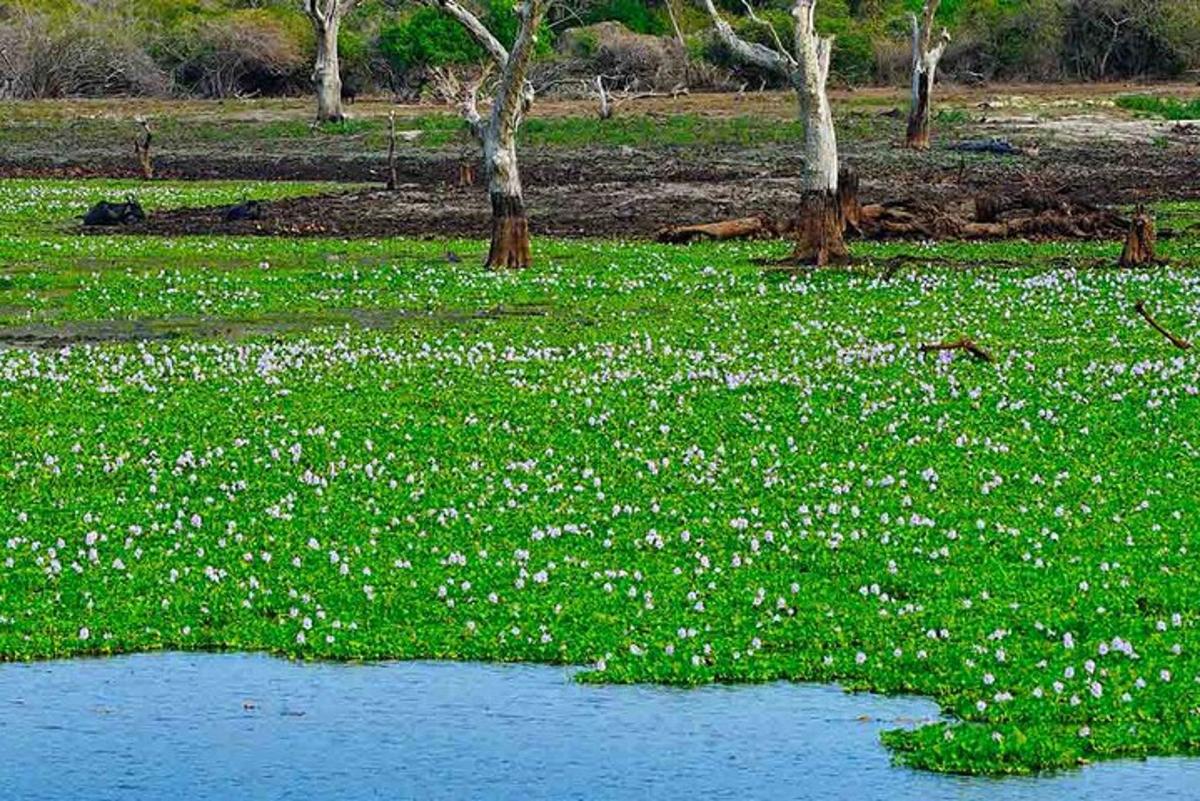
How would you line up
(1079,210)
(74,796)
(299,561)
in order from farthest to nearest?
(1079,210)
(299,561)
(74,796)

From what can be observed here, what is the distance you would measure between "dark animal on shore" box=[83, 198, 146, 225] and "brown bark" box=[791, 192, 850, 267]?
16102 mm

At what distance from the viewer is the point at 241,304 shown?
98.5ft

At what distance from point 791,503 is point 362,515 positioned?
3.31 m

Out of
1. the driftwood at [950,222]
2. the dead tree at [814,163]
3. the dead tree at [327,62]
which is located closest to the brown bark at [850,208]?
the driftwood at [950,222]

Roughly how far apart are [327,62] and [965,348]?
55.3 meters

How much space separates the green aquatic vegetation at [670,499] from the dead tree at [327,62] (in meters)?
47.7

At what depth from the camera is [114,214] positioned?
44156mm

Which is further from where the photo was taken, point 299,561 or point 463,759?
point 299,561

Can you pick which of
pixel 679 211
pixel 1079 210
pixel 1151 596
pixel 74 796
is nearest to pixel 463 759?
pixel 74 796

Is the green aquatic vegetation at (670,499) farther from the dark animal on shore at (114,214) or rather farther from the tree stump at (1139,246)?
the dark animal on shore at (114,214)

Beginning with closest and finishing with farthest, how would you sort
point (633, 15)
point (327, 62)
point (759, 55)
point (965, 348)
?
point (965, 348) < point (759, 55) < point (327, 62) < point (633, 15)

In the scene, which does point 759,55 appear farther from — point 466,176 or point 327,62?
point 327,62

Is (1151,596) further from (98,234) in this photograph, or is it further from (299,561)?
(98,234)

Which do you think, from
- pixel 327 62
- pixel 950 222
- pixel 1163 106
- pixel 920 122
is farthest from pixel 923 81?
pixel 327 62
